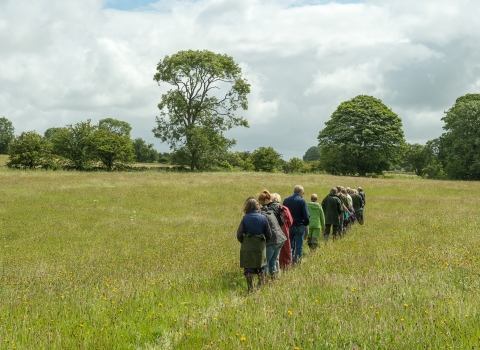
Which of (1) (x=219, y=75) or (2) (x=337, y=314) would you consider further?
(1) (x=219, y=75)

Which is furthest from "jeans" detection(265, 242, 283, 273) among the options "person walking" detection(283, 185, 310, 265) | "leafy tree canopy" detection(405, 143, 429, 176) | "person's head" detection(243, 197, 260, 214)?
"leafy tree canopy" detection(405, 143, 429, 176)

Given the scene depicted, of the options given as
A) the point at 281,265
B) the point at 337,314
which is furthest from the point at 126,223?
the point at 337,314

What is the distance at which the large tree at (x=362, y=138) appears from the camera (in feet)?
180

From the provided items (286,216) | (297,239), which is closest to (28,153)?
(297,239)

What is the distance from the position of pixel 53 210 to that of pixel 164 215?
5.59 m

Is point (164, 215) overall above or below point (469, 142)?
below

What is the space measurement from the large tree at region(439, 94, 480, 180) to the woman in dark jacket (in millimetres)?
48658

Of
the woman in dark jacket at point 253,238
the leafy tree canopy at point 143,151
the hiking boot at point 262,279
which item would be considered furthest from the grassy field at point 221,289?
the leafy tree canopy at point 143,151

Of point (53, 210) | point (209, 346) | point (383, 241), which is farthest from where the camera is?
point (53, 210)

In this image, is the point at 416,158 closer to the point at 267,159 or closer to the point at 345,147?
the point at 267,159

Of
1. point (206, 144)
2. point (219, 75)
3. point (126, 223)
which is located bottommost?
point (126, 223)

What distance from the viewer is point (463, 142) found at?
47.6 m

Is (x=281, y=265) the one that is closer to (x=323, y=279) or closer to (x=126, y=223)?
(x=323, y=279)

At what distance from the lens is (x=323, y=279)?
6695mm
